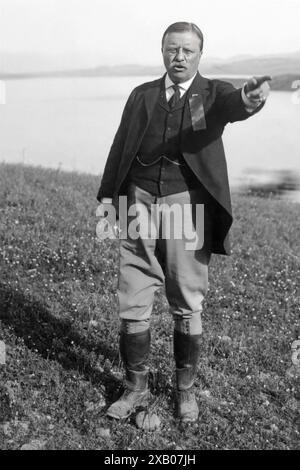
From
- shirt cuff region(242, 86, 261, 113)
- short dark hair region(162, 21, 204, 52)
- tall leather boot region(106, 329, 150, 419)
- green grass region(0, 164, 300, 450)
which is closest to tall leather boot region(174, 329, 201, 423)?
green grass region(0, 164, 300, 450)

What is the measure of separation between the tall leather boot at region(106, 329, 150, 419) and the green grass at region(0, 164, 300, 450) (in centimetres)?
12

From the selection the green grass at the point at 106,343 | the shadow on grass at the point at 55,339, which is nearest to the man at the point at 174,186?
the green grass at the point at 106,343

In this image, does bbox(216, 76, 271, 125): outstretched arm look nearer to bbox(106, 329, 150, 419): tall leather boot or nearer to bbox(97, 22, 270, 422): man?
bbox(97, 22, 270, 422): man

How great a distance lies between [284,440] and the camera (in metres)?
4.84

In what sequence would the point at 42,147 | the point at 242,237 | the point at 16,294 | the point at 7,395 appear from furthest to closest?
1. the point at 42,147
2. the point at 242,237
3. the point at 16,294
4. the point at 7,395

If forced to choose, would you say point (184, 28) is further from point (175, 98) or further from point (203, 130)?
point (203, 130)

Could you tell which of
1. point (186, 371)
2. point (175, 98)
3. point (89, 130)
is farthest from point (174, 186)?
point (89, 130)

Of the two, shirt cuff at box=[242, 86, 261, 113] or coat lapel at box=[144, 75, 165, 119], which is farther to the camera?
coat lapel at box=[144, 75, 165, 119]

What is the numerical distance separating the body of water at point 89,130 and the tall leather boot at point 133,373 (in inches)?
406

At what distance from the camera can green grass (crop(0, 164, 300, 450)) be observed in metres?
4.77
